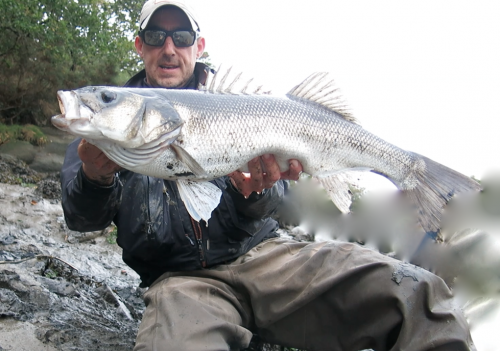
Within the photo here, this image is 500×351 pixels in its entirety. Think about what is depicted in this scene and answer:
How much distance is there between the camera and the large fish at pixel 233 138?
2346 millimetres

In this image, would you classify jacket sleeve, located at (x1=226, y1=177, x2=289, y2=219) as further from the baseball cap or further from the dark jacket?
the baseball cap

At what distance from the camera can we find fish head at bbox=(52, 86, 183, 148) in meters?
2.21

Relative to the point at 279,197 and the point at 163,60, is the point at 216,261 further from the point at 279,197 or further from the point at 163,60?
the point at 163,60

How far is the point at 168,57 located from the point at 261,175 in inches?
64.5

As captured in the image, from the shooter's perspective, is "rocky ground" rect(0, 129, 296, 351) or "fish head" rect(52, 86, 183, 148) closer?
"fish head" rect(52, 86, 183, 148)

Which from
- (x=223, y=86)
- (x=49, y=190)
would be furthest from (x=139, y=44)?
(x=49, y=190)

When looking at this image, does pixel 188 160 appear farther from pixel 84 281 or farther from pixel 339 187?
pixel 84 281

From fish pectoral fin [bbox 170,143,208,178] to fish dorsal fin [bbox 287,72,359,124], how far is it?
0.97 m

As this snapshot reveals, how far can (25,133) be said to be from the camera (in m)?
13.2

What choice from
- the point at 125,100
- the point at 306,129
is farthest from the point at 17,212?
the point at 306,129

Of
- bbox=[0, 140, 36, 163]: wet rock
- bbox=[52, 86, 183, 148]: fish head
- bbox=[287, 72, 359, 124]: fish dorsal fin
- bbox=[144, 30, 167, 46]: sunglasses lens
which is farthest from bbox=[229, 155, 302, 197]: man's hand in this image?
bbox=[0, 140, 36, 163]: wet rock

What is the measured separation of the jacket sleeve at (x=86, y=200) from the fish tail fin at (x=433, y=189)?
7.05ft

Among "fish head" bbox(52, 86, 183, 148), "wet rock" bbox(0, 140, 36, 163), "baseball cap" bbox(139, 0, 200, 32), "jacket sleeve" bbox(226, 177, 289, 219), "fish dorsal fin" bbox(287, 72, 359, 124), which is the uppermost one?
"baseball cap" bbox(139, 0, 200, 32)

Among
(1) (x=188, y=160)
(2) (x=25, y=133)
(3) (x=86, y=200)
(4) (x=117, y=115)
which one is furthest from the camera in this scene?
(2) (x=25, y=133)
